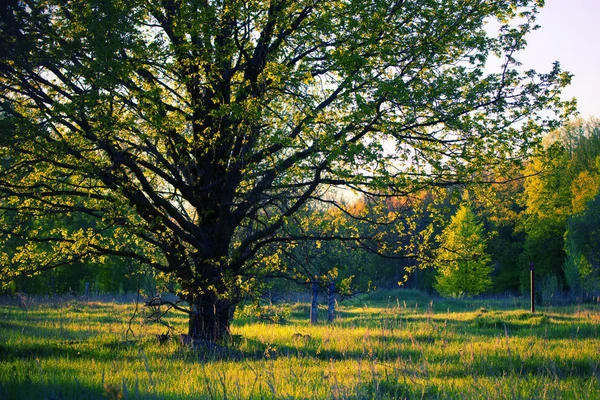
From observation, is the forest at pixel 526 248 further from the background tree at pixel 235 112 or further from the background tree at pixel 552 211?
the background tree at pixel 235 112

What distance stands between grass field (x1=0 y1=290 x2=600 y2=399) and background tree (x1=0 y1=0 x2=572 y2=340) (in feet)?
5.51

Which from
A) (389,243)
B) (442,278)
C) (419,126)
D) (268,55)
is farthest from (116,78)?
(442,278)

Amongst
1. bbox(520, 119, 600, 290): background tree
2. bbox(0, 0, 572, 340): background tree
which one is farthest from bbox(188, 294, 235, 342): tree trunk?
bbox(520, 119, 600, 290): background tree

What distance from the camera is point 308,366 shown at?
8.28 m

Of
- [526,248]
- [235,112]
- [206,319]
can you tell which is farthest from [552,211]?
[235,112]

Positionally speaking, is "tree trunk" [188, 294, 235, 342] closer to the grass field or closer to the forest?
the grass field

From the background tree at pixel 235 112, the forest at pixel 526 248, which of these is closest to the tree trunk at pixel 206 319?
the background tree at pixel 235 112

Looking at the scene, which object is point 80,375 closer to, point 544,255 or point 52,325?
point 52,325

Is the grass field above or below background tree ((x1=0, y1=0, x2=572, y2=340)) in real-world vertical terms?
below

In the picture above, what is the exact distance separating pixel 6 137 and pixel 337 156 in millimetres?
4986

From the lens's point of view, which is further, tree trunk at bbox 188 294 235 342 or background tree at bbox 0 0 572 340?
tree trunk at bbox 188 294 235 342

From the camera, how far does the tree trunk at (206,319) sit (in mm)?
10852

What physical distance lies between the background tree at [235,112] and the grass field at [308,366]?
1678mm

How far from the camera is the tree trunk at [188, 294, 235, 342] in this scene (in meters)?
10.9
